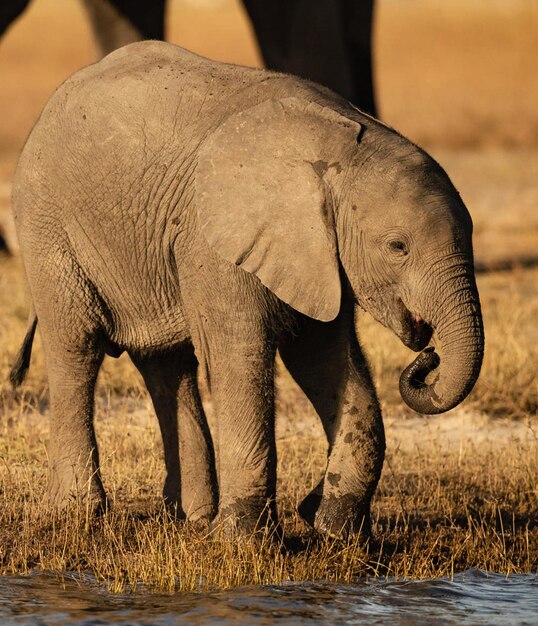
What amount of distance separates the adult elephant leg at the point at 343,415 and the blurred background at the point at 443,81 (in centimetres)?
731

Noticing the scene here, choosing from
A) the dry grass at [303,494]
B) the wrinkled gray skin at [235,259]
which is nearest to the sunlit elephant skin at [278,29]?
the dry grass at [303,494]

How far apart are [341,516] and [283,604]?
602 millimetres

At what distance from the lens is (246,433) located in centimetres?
639

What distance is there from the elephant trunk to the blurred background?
7.89 m

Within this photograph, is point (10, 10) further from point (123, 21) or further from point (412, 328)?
point (412, 328)

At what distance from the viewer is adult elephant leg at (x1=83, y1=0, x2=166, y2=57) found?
498 inches

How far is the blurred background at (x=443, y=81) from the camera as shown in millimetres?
18891

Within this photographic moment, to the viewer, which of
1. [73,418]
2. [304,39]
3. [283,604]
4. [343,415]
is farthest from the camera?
[304,39]

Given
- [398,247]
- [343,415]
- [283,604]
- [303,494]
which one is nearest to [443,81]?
[303,494]

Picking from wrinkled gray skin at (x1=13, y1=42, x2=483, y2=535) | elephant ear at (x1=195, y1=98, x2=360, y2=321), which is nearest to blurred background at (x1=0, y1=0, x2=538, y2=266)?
wrinkled gray skin at (x1=13, y1=42, x2=483, y2=535)

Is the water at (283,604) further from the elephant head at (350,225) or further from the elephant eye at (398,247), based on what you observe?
the elephant eye at (398,247)

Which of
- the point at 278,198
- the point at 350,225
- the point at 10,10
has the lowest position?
the point at 350,225

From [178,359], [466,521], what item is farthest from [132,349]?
[466,521]

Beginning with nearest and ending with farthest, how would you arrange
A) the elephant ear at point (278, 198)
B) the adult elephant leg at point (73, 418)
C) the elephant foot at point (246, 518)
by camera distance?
the elephant ear at point (278, 198) < the elephant foot at point (246, 518) < the adult elephant leg at point (73, 418)
